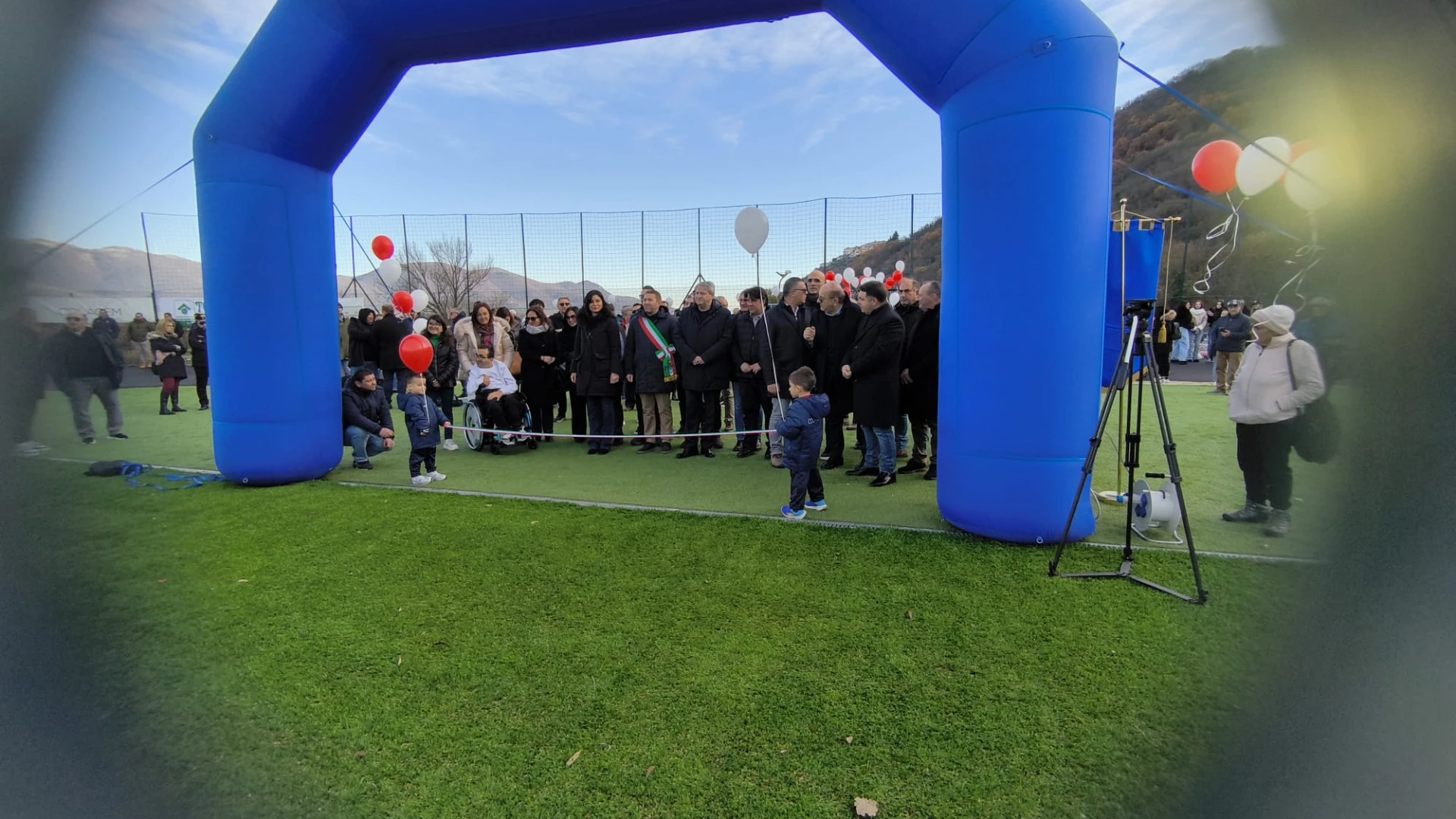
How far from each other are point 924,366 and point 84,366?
5374 millimetres

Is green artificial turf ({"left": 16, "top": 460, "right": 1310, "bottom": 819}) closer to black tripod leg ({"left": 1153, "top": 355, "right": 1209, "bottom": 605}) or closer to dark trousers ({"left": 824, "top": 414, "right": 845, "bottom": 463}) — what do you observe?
black tripod leg ({"left": 1153, "top": 355, "right": 1209, "bottom": 605})

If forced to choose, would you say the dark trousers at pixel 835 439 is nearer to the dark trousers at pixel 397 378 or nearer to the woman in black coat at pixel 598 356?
the woman in black coat at pixel 598 356

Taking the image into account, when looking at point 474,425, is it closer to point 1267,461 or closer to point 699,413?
point 699,413

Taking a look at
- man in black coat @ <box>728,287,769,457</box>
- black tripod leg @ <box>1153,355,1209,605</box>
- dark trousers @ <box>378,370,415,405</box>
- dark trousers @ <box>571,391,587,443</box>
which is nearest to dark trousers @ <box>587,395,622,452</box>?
dark trousers @ <box>571,391,587,443</box>

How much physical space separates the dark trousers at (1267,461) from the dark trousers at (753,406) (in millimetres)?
4314

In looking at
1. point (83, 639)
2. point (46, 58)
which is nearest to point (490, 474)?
point (83, 639)

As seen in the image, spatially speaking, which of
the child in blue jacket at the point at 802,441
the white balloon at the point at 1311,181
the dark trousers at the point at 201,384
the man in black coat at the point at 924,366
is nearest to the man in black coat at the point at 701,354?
the man in black coat at the point at 924,366

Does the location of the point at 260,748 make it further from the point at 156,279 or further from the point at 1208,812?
the point at 1208,812

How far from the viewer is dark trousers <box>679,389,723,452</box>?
279 inches

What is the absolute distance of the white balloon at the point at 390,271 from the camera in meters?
10.0

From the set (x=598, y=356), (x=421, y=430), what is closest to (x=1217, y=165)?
(x=421, y=430)

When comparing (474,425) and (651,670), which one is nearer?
(651,670)

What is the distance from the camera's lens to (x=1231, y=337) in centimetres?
217

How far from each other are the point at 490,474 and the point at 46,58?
547 centimetres
